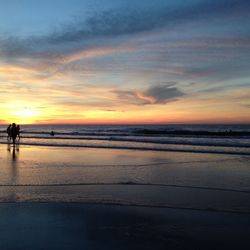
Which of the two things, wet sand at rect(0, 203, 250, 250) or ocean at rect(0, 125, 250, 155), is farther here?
ocean at rect(0, 125, 250, 155)

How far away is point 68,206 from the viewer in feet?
23.4

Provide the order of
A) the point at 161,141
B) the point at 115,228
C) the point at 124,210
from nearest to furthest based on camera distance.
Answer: the point at 115,228
the point at 124,210
the point at 161,141

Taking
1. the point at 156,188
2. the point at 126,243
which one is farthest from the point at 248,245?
the point at 156,188

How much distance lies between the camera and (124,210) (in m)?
6.88

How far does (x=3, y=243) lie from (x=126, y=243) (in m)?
1.87

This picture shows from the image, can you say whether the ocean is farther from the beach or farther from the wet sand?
the wet sand

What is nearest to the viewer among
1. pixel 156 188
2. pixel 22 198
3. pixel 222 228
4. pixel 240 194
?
pixel 222 228

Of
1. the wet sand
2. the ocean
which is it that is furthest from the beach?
the ocean

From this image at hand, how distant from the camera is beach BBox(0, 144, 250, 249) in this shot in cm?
515

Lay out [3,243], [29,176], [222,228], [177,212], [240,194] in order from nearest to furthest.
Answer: [3,243]
[222,228]
[177,212]
[240,194]
[29,176]

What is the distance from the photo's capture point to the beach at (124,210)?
203 inches

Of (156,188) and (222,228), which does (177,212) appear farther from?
(156,188)

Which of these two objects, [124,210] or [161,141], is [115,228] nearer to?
[124,210]

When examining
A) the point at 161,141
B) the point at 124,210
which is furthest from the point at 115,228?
the point at 161,141
